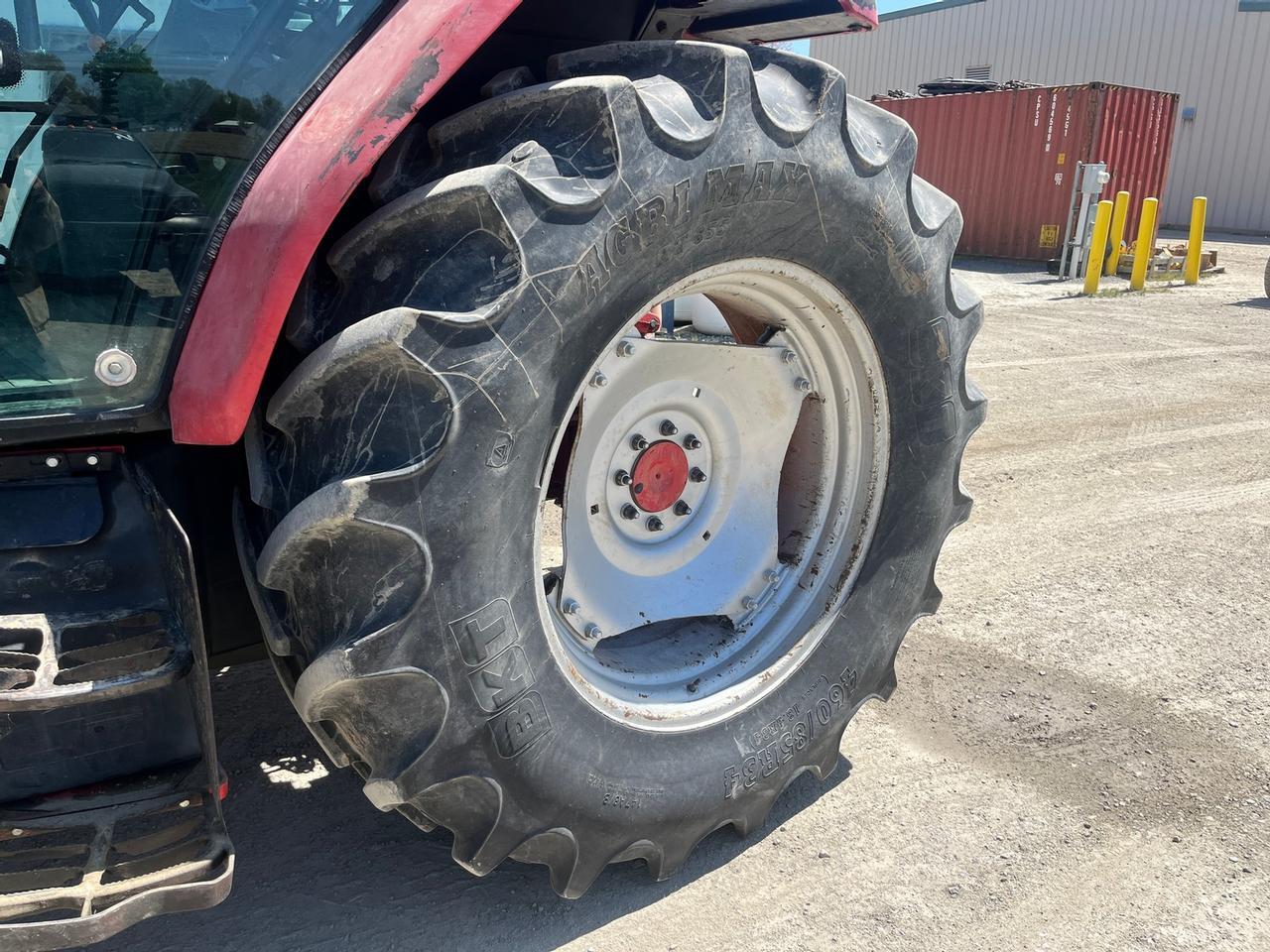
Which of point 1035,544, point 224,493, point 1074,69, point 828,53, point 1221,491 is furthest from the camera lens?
point 828,53

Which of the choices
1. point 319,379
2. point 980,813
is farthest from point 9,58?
point 980,813

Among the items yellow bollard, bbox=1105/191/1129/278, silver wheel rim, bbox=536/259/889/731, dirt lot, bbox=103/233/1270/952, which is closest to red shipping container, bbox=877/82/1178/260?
yellow bollard, bbox=1105/191/1129/278

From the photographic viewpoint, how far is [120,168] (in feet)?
5.30

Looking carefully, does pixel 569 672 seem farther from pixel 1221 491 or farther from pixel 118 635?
pixel 1221 491

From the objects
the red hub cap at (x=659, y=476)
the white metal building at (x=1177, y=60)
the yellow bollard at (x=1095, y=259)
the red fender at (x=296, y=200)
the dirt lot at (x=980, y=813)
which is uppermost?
the white metal building at (x=1177, y=60)

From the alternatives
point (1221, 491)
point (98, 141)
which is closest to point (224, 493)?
point (98, 141)

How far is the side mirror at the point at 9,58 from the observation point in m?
1.60

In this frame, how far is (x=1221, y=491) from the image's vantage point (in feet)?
15.4

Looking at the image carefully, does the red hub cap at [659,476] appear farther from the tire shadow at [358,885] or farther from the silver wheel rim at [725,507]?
the tire shadow at [358,885]

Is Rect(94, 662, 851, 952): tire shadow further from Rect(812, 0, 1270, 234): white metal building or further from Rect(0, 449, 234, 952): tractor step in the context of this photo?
Rect(812, 0, 1270, 234): white metal building

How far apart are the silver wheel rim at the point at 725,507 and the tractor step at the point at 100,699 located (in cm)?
72

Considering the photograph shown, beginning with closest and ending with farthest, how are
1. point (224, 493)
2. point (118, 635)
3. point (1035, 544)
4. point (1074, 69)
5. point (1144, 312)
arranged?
point (118, 635) → point (224, 493) → point (1035, 544) → point (1144, 312) → point (1074, 69)

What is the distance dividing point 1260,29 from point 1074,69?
150 inches

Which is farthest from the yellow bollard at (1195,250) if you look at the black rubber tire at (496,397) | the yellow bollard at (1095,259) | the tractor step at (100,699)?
the tractor step at (100,699)
